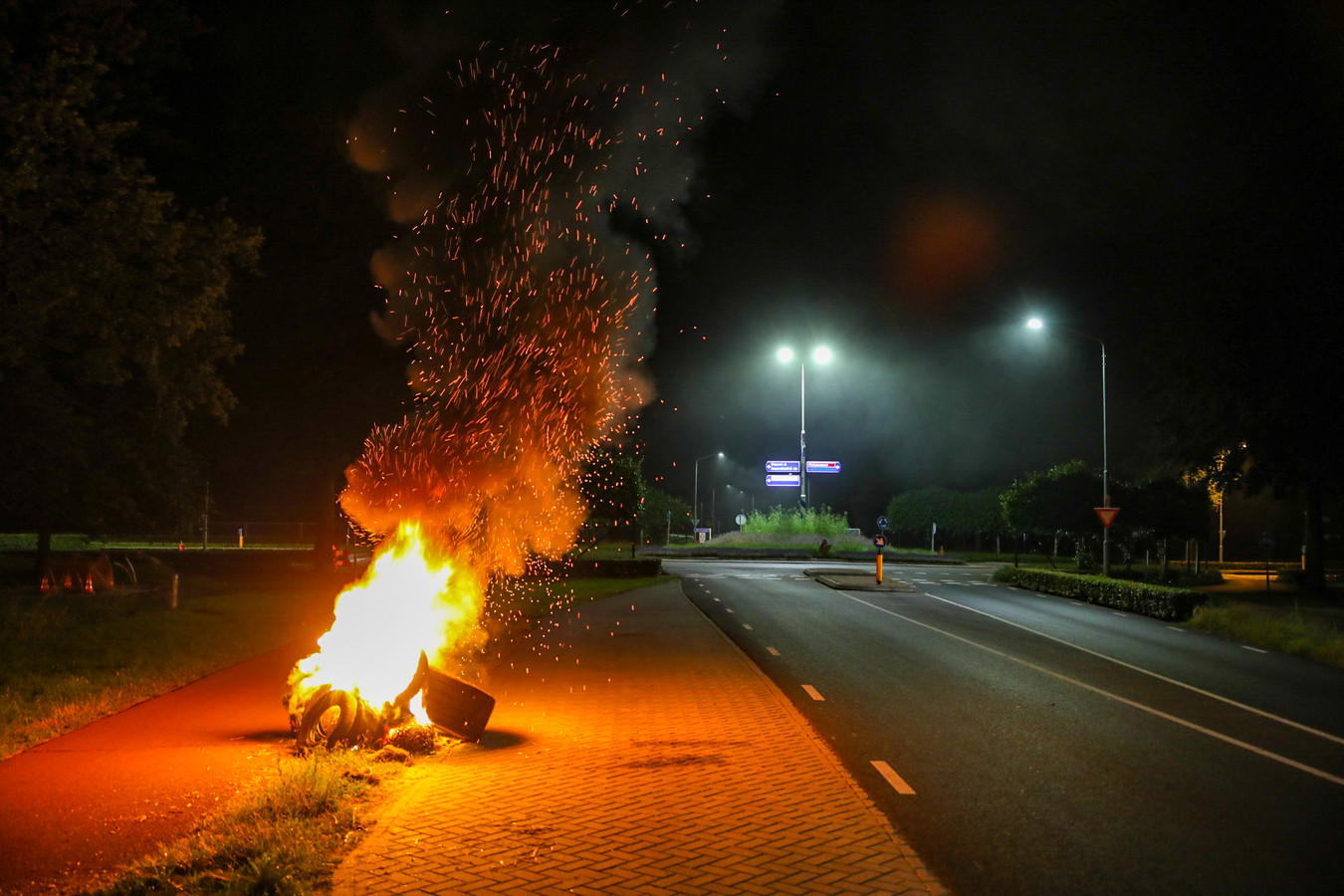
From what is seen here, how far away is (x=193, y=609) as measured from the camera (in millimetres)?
22219

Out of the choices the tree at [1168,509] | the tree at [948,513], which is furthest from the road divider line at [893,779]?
the tree at [948,513]

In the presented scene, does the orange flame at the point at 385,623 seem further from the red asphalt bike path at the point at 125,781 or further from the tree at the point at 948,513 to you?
the tree at the point at 948,513

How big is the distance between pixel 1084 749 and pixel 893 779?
7.76 ft

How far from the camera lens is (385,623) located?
10250 millimetres

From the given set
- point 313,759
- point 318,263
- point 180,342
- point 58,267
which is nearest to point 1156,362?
Result: point 318,263

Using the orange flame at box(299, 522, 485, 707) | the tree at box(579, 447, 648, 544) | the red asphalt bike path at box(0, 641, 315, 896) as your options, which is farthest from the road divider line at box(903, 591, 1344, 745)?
the tree at box(579, 447, 648, 544)

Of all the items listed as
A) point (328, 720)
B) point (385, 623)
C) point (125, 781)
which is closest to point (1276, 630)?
point (385, 623)

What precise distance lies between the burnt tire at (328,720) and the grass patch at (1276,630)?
15.6 metres

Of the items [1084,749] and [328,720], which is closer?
[328,720]

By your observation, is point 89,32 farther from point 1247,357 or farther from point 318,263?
point 1247,357

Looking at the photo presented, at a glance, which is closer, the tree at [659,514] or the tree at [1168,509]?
the tree at [1168,509]

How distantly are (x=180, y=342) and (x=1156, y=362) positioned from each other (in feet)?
98.3

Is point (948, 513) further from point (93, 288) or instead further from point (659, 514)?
point (93, 288)

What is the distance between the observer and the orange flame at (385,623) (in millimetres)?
9742
